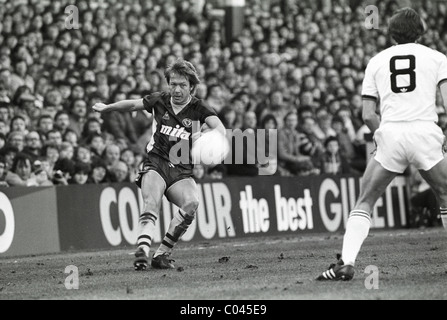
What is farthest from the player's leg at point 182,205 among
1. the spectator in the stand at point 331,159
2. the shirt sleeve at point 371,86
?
the spectator in the stand at point 331,159

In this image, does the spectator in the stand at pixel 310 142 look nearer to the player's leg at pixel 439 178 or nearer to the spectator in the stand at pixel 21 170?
the spectator in the stand at pixel 21 170

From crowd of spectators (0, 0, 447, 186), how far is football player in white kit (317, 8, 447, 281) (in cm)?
778

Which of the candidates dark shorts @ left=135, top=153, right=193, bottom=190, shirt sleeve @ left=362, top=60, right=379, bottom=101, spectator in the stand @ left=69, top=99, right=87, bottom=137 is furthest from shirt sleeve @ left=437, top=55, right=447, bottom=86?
spectator in the stand @ left=69, top=99, right=87, bottom=137

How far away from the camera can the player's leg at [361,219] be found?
9.63 meters

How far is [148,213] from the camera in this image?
463 inches

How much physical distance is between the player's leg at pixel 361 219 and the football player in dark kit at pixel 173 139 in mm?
2649

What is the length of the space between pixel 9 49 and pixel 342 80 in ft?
28.2

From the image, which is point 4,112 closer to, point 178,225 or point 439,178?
point 178,225

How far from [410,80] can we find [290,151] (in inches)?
413

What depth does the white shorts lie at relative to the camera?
31.2ft

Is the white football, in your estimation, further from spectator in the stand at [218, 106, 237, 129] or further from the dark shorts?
spectator in the stand at [218, 106, 237, 129]

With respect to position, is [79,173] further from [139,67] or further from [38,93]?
[139,67]

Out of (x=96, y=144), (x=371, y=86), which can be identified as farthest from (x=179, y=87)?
(x=96, y=144)

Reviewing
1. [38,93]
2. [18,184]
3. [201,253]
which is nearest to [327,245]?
[201,253]
